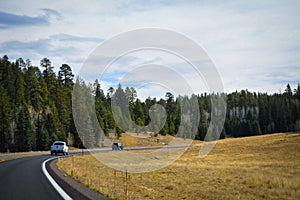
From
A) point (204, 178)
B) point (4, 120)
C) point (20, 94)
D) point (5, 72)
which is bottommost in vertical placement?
point (204, 178)

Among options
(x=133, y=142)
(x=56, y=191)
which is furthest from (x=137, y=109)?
(x=56, y=191)

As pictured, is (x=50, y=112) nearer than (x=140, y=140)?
Yes

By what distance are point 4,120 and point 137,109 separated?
37.2 metres

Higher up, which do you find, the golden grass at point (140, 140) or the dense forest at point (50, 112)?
the dense forest at point (50, 112)

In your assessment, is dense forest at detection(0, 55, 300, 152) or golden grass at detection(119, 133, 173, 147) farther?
golden grass at detection(119, 133, 173, 147)

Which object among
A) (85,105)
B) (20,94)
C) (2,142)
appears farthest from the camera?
(85,105)

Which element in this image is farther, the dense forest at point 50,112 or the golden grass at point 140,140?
the golden grass at point 140,140

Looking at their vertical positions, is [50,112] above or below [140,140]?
above

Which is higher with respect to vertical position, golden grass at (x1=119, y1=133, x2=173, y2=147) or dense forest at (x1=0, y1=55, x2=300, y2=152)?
dense forest at (x1=0, y1=55, x2=300, y2=152)

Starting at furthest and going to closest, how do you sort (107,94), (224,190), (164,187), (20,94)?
(107,94), (20,94), (164,187), (224,190)

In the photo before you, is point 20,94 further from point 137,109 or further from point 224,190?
point 224,190

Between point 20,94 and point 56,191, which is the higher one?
point 20,94

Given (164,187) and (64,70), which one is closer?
(164,187)

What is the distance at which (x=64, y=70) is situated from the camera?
313ft
